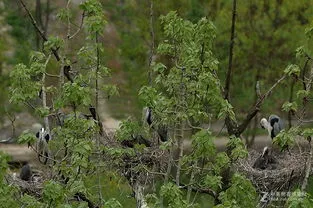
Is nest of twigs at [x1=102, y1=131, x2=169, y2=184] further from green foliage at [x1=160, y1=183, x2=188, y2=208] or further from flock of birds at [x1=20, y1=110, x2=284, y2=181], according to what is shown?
green foliage at [x1=160, y1=183, x2=188, y2=208]

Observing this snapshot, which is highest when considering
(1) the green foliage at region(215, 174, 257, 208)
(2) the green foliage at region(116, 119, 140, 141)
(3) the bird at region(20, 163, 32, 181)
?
(2) the green foliage at region(116, 119, 140, 141)

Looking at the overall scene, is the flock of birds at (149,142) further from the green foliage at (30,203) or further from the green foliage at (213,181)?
the green foliage at (30,203)

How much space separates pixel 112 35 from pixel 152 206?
2740 centimetres

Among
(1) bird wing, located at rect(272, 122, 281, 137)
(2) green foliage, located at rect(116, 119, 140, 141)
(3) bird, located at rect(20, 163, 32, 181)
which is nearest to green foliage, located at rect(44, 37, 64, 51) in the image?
(2) green foliage, located at rect(116, 119, 140, 141)

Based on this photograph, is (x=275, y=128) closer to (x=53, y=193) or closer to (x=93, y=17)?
(x=93, y=17)

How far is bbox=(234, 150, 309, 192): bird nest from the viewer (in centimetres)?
1361

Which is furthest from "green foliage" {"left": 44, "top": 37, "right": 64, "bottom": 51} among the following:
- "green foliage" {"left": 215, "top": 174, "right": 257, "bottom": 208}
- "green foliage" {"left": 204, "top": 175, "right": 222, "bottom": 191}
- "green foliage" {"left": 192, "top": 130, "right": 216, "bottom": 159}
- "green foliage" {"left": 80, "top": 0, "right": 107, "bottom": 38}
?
"green foliage" {"left": 215, "top": 174, "right": 257, "bottom": 208}

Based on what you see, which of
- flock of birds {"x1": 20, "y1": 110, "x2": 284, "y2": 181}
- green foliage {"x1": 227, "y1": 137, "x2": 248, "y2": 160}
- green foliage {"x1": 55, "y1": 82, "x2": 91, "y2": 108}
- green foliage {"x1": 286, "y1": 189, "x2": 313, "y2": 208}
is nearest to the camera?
green foliage {"x1": 286, "y1": 189, "x2": 313, "y2": 208}

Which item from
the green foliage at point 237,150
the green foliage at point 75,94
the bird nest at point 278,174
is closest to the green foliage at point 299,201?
the green foliage at point 237,150

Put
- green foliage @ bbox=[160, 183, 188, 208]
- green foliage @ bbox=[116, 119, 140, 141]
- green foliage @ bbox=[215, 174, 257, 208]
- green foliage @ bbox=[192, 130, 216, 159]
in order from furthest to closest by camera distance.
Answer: green foliage @ bbox=[116, 119, 140, 141] → green foliage @ bbox=[215, 174, 257, 208] → green foliage @ bbox=[192, 130, 216, 159] → green foliage @ bbox=[160, 183, 188, 208]

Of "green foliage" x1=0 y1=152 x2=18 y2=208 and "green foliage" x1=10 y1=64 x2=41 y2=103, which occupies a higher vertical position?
"green foliage" x1=10 y1=64 x2=41 y2=103

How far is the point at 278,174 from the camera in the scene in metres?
14.3

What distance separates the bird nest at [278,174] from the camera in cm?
1361

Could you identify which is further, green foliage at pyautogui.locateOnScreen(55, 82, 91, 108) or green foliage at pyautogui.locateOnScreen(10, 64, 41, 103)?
green foliage at pyautogui.locateOnScreen(10, 64, 41, 103)
